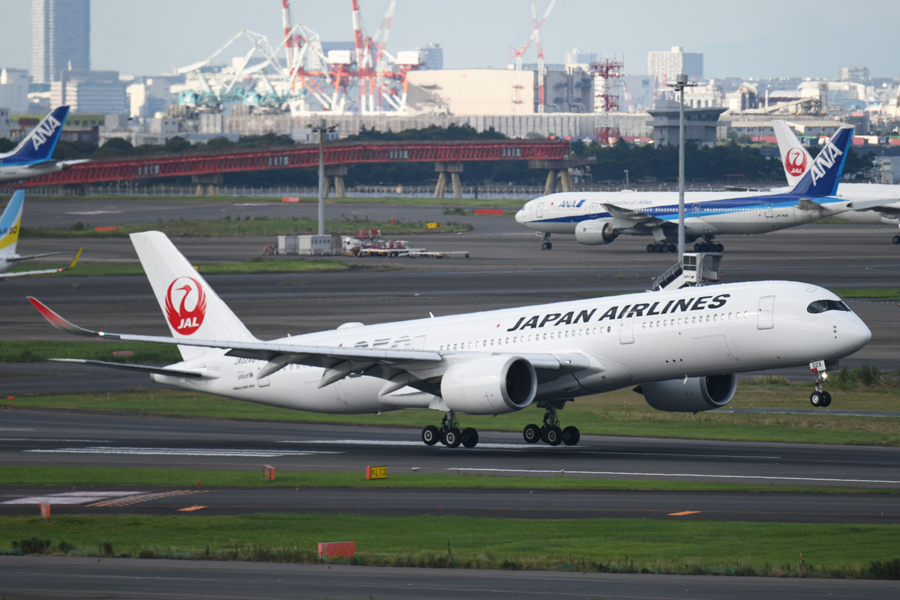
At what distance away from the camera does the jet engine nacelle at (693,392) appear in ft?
136

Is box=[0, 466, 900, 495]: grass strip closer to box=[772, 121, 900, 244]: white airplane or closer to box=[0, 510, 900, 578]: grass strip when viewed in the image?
box=[0, 510, 900, 578]: grass strip

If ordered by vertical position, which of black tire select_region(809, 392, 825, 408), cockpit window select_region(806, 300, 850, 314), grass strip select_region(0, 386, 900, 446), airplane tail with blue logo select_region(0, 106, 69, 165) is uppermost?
airplane tail with blue logo select_region(0, 106, 69, 165)

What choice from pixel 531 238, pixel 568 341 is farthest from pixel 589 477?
pixel 531 238

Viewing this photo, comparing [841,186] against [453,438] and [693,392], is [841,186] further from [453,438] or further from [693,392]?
[453,438]

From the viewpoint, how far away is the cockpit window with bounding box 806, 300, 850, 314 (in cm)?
3791

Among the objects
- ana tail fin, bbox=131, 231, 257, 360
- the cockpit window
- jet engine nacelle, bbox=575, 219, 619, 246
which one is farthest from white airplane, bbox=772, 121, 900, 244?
ana tail fin, bbox=131, 231, 257, 360

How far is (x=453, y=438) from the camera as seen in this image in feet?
141

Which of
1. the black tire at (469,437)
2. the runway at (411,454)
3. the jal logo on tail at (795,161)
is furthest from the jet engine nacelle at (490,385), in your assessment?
the jal logo on tail at (795,161)

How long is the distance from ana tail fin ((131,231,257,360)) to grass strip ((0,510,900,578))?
1676 centimetres

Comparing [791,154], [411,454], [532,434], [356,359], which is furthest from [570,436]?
[791,154]

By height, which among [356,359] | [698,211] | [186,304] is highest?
[698,211]

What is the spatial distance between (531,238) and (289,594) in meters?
135

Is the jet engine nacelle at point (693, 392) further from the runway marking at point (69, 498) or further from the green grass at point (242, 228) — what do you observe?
the green grass at point (242, 228)

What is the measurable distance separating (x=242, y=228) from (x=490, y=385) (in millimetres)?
134247
